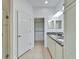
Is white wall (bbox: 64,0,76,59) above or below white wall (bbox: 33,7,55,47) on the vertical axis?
below

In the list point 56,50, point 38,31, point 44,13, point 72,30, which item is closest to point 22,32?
point 56,50

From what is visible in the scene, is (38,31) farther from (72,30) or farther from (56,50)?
(72,30)

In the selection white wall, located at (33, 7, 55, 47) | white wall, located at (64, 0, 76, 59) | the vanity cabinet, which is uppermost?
white wall, located at (33, 7, 55, 47)

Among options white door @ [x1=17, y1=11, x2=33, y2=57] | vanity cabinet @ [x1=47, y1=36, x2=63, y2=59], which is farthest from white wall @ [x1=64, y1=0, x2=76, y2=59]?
white door @ [x1=17, y1=11, x2=33, y2=57]

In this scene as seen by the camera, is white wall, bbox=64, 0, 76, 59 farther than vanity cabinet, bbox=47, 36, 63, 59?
No

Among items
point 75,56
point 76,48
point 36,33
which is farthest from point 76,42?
point 36,33

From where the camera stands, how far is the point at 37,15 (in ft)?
31.7

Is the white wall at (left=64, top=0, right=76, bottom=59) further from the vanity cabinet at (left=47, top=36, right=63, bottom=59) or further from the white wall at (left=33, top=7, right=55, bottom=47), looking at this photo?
the white wall at (left=33, top=7, right=55, bottom=47)

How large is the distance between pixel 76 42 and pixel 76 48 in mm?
82

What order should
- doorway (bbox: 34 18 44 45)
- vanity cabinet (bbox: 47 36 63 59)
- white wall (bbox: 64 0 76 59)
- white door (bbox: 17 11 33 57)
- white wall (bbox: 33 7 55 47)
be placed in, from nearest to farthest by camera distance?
1. white wall (bbox: 64 0 76 59)
2. vanity cabinet (bbox: 47 36 63 59)
3. white door (bbox: 17 11 33 57)
4. white wall (bbox: 33 7 55 47)
5. doorway (bbox: 34 18 44 45)

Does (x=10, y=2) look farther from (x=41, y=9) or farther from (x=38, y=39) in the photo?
(x=38, y=39)

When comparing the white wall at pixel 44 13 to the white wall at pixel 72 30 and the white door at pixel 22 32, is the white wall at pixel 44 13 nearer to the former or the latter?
the white door at pixel 22 32

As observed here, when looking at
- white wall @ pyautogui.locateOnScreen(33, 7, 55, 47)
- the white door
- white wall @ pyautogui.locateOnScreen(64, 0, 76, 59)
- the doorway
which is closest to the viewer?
white wall @ pyautogui.locateOnScreen(64, 0, 76, 59)

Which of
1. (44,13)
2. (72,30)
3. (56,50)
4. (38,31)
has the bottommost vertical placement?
(56,50)
